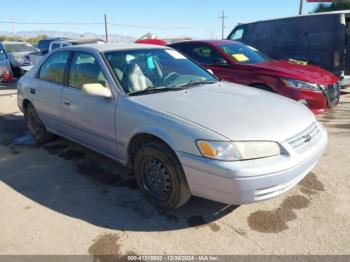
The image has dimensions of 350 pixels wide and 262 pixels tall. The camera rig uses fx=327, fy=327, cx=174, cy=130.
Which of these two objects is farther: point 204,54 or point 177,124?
point 204,54

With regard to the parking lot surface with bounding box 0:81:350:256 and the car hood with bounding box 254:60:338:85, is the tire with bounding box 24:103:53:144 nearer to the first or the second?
the parking lot surface with bounding box 0:81:350:256

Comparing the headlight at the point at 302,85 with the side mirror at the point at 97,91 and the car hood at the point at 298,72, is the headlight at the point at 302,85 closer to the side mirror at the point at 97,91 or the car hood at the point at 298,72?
the car hood at the point at 298,72

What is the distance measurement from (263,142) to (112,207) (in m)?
1.60

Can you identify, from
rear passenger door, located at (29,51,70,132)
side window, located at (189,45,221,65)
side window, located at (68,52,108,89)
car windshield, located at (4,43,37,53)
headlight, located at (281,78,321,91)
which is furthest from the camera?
car windshield, located at (4,43,37,53)

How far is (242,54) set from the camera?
6430 mm

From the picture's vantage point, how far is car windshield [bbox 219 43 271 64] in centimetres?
625

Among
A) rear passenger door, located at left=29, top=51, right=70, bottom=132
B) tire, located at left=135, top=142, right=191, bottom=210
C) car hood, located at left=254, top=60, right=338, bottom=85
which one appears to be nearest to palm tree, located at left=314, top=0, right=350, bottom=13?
car hood, located at left=254, top=60, right=338, bottom=85

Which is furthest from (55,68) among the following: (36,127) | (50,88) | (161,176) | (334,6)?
(334,6)

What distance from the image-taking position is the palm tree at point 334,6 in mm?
20153

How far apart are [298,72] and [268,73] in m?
0.54

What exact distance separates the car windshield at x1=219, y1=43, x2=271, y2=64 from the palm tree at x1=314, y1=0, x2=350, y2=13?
1650 centimetres

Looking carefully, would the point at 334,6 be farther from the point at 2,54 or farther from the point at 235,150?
the point at 235,150

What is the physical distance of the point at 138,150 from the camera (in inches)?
128

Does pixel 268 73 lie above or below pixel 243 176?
above
